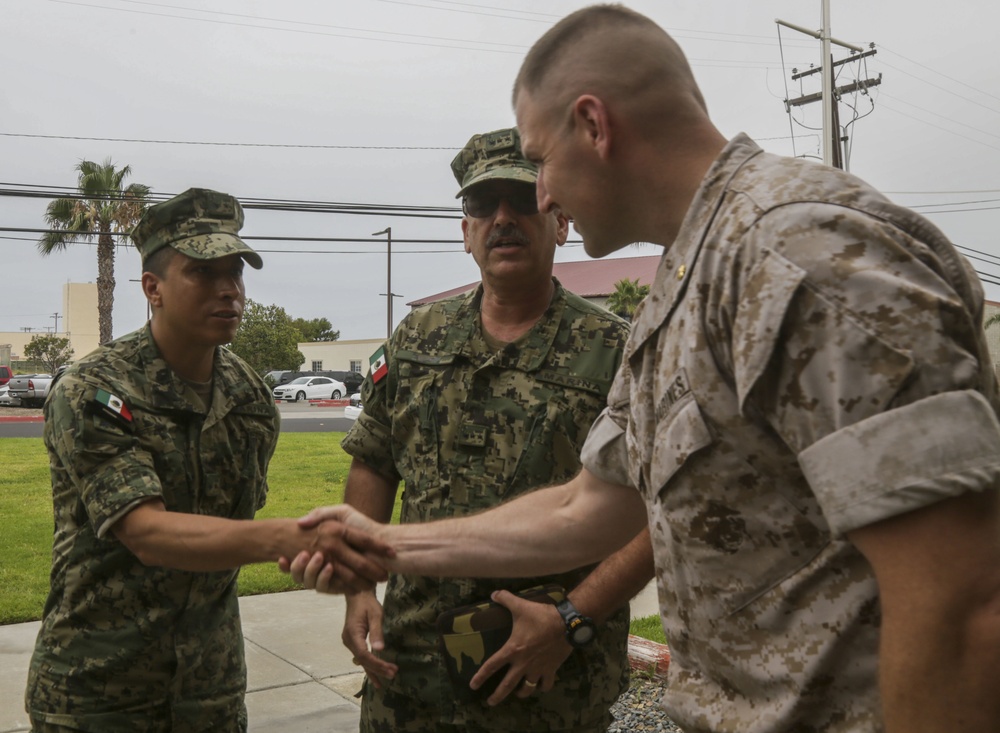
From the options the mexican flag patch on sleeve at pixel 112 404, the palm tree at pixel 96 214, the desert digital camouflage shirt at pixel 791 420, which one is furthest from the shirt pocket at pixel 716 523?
the palm tree at pixel 96 214

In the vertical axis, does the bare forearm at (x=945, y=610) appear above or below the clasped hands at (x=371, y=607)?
above

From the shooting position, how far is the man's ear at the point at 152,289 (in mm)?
3167

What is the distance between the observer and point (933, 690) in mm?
1133

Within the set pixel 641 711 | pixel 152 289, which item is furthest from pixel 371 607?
pixel 641 711

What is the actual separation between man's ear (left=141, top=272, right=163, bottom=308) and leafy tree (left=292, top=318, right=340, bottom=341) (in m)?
77.0

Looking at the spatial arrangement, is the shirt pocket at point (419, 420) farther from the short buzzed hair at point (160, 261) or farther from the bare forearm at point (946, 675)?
the bare forearm at point (946, 675)

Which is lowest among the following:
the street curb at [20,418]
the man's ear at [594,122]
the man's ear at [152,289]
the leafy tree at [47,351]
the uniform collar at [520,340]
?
the street curb at [20,418]

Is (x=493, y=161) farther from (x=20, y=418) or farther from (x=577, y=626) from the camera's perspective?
(x=20, y=418)

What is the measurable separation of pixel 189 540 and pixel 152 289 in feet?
3.09

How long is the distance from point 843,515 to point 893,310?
25 centimetres

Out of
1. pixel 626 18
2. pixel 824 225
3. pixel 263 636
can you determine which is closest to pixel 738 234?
pixel 824 225

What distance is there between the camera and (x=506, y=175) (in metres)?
2.90

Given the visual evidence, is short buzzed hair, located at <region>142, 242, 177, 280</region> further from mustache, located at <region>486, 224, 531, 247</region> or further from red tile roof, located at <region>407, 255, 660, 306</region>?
red tile roof, located at <region>407, 255, 660, 306</region>

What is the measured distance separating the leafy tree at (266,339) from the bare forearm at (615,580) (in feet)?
142
